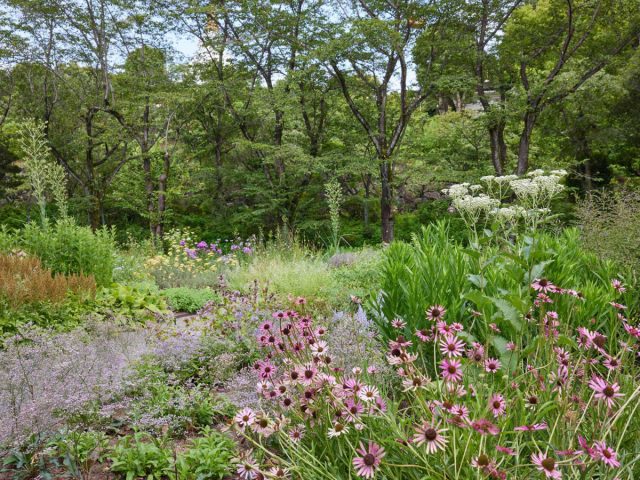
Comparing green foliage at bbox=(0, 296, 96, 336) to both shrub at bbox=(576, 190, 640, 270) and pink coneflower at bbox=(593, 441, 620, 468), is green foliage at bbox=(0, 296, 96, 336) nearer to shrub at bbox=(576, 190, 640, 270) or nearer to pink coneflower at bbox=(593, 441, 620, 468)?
pink coneflower at bbox=(593, 441, 620, 468)

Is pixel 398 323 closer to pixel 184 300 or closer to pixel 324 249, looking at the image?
pixel 184 300

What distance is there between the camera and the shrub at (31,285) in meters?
4.23

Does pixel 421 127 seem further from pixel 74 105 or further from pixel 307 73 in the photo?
pixel 74 105

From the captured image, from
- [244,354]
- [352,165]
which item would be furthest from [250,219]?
[244,354]

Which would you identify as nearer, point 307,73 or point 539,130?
point 307,73

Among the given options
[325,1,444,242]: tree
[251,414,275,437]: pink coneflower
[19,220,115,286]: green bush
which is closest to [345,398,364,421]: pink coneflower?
[251,414,275,437]: pink coneflower

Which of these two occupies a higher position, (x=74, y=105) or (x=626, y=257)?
(x=74, y=105)

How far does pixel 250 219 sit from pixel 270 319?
10284 millimetres

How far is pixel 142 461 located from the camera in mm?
2166

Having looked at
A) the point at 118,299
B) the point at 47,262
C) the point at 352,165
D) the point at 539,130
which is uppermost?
the point at 539,130

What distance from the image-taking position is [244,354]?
3.41 m

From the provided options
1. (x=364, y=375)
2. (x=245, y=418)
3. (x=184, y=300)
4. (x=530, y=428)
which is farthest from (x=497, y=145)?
(x=245, y=418)

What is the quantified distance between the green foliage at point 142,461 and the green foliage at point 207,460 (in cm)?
8

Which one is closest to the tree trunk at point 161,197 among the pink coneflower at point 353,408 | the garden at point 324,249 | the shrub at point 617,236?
the garden at point 324,249
